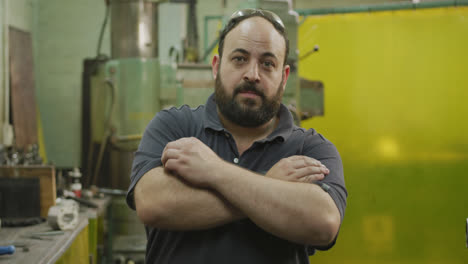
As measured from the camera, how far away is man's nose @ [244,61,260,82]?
124 cm

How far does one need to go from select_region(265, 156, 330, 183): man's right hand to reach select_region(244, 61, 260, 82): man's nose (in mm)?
237

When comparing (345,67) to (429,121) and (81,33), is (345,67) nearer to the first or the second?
(429,121)

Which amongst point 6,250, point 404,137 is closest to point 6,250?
point 6,250

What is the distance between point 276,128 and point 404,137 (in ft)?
6.78

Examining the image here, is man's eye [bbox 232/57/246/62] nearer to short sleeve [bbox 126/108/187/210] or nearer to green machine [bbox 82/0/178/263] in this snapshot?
short sleeve [bbox 126/108/187/210]

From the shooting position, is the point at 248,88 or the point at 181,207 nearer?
the point at 181,207

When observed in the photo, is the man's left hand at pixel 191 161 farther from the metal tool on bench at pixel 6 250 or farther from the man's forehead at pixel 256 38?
the metal tool on bench at pixel 6 250

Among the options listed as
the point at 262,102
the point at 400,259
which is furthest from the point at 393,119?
the point at 262,102

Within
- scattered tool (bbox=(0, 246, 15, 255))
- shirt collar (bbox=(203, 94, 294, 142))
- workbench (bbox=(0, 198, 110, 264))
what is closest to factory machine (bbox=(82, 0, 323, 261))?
workbench (bbox=(0, 198, 110, 264))

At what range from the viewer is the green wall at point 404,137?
120 inches

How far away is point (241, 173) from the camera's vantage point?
3.60 feet

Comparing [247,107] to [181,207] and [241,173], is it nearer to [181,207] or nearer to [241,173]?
[241,173]

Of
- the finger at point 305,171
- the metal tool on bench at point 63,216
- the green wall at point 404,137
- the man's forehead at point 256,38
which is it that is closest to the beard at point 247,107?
the man's forehead at point 256,38

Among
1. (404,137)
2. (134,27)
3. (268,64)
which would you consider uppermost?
(134,27)
